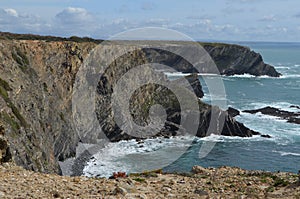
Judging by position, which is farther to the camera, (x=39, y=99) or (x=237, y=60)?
(x=237, y=60)

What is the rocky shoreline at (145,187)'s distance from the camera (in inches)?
478

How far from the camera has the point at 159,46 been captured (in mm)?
162750

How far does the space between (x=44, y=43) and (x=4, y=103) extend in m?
24.0

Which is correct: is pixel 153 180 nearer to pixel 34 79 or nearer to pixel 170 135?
pixel 34 79

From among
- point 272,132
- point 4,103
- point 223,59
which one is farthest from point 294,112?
point 223,59

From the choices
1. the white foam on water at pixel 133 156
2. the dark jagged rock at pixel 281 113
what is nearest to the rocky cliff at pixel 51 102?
the white foam on water at pixel 133 156

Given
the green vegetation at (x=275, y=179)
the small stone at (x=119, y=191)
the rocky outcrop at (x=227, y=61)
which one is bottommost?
the green vegetation at (x=275, y=179)

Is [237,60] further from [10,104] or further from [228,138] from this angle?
[10,104]

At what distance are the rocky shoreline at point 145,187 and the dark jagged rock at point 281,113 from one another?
64059mm

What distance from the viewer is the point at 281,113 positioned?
3177 inches

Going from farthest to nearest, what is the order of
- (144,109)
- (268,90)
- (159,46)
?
(159,46) < (268,90) < (144,109)

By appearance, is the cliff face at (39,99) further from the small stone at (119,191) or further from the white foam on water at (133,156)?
the small stone at (119,191)

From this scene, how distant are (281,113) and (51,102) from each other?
54.8 meters

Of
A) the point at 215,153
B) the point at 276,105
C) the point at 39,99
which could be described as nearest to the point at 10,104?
the point at 39,99
